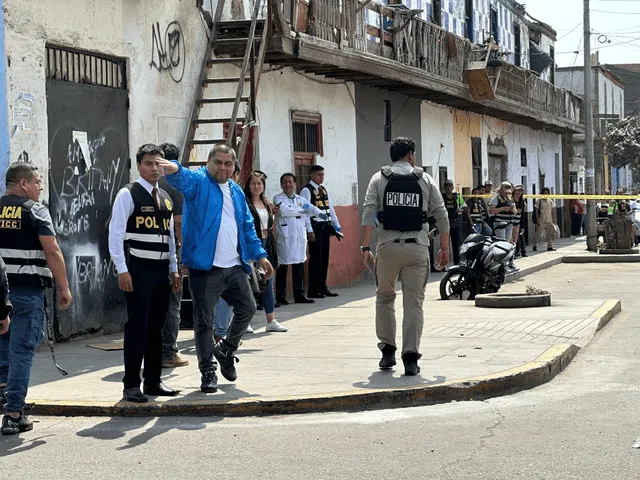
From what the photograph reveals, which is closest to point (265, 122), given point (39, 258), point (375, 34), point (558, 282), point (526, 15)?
point (375, 34)

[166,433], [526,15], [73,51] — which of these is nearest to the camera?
[166,433]

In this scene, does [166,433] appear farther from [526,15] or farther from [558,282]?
[526,15]

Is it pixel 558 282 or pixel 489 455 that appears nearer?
pixel 489 455

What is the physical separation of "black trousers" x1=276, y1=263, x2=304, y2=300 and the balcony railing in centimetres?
341

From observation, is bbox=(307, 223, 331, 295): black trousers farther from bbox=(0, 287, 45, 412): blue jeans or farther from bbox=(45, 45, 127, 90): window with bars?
bbox=(0, 287, 45, 412): blue jeans

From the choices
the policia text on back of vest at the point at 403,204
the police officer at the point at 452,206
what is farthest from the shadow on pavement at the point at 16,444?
the police officer at the point at 452,206

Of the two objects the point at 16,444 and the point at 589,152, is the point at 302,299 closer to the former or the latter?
the point at 16,444

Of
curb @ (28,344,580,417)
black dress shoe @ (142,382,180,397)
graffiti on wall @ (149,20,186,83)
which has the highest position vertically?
graffiti on wall @ (149,20,186,83)

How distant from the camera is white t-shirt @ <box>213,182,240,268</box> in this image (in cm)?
861

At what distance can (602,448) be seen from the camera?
679cm

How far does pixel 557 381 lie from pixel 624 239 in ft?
61.0

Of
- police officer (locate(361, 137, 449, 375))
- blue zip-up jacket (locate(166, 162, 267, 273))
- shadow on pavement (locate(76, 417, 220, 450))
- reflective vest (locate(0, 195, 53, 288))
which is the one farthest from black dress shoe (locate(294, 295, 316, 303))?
reflective vest (locate(0, 195, 53, 288))

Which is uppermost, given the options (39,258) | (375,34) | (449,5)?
(449,5)

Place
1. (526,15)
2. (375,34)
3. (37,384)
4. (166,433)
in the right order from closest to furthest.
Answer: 1. (166,433)
2. (37,384)
3. (375,34)
4. (526,15)
